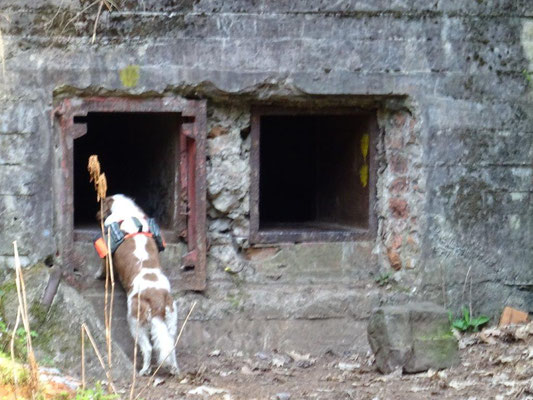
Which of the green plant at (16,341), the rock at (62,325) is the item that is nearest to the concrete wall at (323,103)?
the rock at (62,325)

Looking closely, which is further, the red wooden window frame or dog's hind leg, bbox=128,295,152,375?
the red wooden window frame

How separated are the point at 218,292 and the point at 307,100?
1548 millimetres

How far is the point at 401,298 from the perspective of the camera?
7.50 meters

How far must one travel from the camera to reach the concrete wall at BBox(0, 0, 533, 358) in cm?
684

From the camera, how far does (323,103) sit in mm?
7375

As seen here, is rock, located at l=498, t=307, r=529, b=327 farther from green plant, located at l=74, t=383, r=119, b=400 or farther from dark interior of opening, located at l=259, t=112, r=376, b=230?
green plant, located at l=74, t=383, r=119, b=400

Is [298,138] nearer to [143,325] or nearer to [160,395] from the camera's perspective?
[143,325]

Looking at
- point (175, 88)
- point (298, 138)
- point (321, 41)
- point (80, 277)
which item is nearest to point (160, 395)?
point (80, 277)

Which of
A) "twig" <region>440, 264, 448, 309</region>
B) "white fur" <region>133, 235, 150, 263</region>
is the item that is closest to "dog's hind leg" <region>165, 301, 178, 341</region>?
"white fur" <region>133, 235, 150, 263</region>

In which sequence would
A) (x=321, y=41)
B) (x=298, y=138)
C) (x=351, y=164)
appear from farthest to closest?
(x=298, y=138) < (x=351, y=164) < (x=321, y=41)

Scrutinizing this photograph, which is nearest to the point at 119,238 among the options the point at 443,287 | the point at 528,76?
the point at 443,287

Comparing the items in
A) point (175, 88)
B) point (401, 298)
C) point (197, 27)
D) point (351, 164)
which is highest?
point (197, 27)

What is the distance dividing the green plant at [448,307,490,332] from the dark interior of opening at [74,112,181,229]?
7.49ft

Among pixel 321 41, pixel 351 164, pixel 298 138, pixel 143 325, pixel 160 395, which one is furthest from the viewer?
pixel 298 138
